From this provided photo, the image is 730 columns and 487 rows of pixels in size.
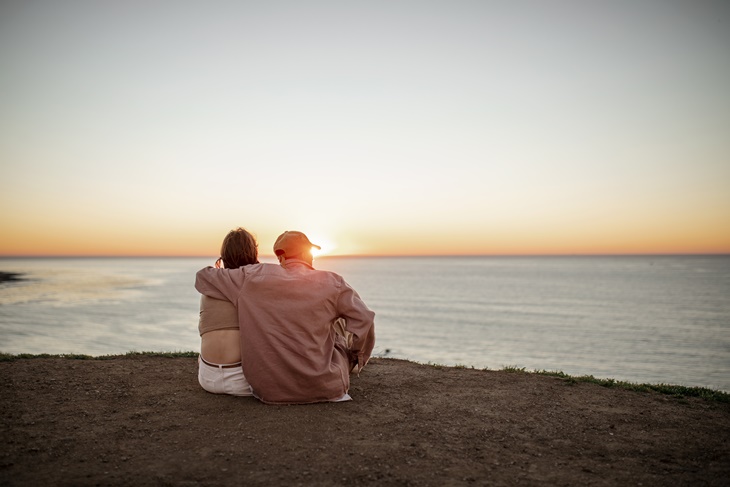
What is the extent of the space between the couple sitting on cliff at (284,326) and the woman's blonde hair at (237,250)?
0.15 m

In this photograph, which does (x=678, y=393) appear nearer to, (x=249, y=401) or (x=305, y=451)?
(x=305, y=451)

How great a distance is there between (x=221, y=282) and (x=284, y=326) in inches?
36.5

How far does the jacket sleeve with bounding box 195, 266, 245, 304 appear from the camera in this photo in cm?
561

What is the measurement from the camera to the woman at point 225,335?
566cm

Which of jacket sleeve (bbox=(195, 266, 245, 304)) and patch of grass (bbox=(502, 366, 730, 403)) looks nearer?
jacket sleeve (bbox=(195, 266, 245, 304))

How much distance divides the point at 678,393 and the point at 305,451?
5.50 metres

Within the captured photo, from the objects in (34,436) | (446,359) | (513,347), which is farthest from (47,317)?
(34,436)

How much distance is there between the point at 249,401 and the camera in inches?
228

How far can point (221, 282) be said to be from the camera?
5.64 m

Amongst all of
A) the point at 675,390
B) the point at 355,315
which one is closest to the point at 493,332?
the point at 675,390

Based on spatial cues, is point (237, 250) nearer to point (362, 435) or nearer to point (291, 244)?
point (291, 244)

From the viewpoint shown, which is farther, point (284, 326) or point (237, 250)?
point (237, 250)

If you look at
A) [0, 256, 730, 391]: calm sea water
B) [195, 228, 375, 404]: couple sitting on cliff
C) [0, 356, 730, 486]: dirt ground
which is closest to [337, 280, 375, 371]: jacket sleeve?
[195, 228, 375, 404]: couple sitting on cliff

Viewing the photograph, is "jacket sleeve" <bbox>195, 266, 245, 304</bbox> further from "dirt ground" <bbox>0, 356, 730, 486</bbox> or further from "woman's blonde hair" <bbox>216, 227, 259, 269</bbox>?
"dirt ground" <bbox>0, 356, 730, 486</bbox>
